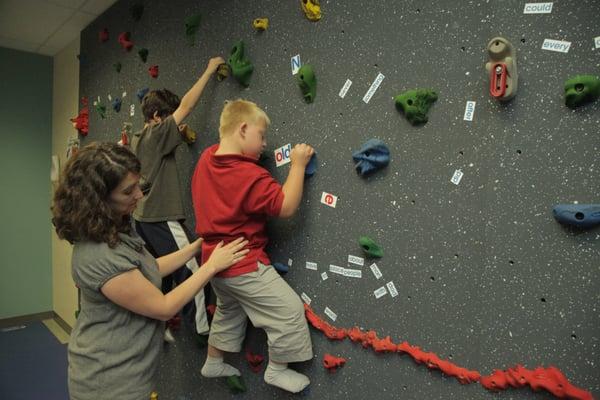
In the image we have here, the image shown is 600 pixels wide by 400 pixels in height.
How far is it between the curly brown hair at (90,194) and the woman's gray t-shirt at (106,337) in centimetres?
4

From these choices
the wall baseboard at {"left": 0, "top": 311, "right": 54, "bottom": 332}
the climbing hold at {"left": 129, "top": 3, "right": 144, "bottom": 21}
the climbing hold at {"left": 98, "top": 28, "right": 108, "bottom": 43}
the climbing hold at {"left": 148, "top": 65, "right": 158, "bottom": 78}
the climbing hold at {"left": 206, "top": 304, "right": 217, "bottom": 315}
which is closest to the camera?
the climbing hold at {"left": 206, "top": 304, "right": 217, "bottom": 315}

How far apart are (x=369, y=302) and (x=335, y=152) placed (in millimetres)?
485

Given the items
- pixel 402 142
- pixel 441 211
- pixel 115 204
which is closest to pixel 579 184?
pixel 441 211

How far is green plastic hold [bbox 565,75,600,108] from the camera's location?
2.70 ft

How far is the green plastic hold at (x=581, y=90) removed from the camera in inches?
32.4

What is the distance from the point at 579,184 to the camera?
87cm

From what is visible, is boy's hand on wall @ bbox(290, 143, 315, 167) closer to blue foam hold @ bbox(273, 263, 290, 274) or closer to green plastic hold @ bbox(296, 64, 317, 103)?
green plastic hold @ bbox(296, 64, 317, 103)

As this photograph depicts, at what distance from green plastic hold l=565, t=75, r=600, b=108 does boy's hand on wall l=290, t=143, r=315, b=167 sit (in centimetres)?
73

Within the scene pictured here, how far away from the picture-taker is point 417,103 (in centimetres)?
110

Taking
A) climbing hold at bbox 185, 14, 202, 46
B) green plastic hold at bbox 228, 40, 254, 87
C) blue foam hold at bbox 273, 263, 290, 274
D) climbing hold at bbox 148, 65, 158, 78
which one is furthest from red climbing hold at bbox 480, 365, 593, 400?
climbing hold at bbox 148, 65, 158, 78

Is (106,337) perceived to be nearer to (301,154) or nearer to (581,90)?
(301,154)

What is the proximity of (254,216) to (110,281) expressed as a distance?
0.52 meters

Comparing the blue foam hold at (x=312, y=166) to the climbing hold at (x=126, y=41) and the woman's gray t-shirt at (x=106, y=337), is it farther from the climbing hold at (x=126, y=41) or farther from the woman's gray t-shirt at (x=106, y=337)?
the climbing hold at (x=126, y=41)

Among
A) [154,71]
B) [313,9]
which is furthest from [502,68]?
[154,71]
